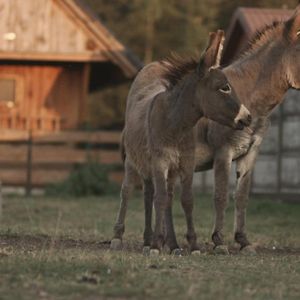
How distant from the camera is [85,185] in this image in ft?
87.8

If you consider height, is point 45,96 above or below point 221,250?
below

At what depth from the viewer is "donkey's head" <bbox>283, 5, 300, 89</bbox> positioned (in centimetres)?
1291

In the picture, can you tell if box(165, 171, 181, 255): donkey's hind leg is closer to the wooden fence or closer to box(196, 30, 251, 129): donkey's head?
box(196, 30, 251, 129): donkey's head

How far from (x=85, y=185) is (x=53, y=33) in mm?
4999

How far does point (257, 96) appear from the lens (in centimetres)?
1279

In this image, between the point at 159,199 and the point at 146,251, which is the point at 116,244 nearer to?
the point at 146,251

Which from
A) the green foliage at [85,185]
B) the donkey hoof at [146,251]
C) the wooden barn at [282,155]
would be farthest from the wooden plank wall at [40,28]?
the donkey hoof at [146,251]

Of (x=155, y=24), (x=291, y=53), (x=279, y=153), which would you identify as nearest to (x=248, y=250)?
(x=291, y=53)

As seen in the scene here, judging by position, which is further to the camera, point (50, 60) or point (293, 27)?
point (50, 60)

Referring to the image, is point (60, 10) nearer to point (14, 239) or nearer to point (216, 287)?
point (14, 239)

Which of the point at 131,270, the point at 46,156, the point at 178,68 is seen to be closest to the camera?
the point at 131,270

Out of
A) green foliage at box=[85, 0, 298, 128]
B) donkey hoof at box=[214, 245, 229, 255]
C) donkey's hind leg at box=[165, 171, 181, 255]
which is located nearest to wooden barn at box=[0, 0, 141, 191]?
donkey hoof at box=[214, 245, 229, 255]

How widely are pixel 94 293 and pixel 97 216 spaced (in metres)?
11.1

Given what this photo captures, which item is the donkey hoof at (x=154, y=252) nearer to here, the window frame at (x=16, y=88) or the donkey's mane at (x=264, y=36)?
the donkey's mane at (x=264, y=36)
